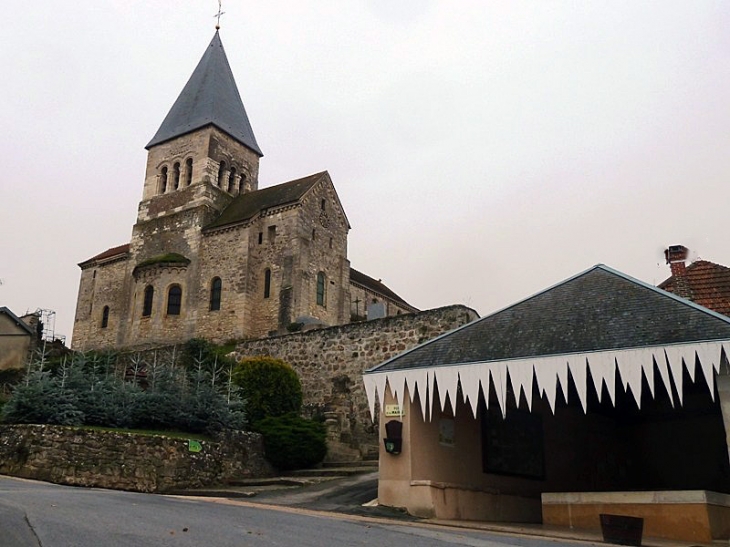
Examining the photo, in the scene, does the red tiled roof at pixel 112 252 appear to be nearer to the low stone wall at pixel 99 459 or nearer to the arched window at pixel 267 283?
the arched window at pixel 267 283

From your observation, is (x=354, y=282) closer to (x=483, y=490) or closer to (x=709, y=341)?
(x=483, y=490)

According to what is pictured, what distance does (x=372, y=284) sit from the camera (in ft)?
121

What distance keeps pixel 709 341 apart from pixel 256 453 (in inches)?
393

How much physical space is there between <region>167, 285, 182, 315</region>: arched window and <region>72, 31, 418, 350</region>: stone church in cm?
5

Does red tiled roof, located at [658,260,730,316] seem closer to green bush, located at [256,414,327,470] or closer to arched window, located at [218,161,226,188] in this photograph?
green bush, located at [256,414,327,470]

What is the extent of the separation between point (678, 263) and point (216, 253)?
20.7 meters

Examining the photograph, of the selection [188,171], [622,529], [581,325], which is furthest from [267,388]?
[188,171]

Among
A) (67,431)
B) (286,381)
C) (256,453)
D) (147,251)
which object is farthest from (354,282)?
(67,431)

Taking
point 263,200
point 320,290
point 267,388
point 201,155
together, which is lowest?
point 267,388

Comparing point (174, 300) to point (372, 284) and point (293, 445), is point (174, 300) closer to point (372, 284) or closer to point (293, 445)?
point (372, 284)

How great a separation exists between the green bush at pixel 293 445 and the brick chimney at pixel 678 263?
29.3 feet

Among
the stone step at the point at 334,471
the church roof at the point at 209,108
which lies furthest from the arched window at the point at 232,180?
the stone step at the point at 334,471

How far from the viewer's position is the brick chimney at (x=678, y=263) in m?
15.4

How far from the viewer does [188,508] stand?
9.02 m
